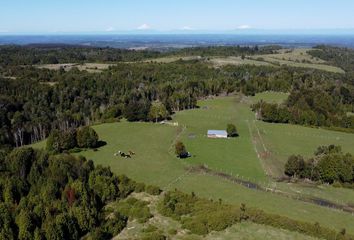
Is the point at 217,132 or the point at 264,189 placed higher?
the point at 217,132

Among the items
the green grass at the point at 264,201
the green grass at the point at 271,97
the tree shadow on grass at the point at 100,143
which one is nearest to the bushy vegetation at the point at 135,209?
the green grass at the point at 264,201

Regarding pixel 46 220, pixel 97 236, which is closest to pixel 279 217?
pixel 97 236

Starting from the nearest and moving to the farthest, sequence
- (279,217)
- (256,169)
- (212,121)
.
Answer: (279,217), (256,169), (212,121)

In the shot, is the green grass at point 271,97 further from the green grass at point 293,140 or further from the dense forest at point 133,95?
the green grass at point 293,140

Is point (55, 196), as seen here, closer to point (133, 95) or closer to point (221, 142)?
point (221, 142)

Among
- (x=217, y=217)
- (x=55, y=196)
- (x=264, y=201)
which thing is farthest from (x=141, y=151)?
(x=217, y=217)

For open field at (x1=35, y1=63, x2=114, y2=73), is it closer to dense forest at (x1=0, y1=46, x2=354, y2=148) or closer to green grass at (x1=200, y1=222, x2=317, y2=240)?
dense forest at (x1=0, y1=46, x2=354, y2=148)

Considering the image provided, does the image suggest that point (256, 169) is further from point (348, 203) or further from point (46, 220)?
point (46, 220)
